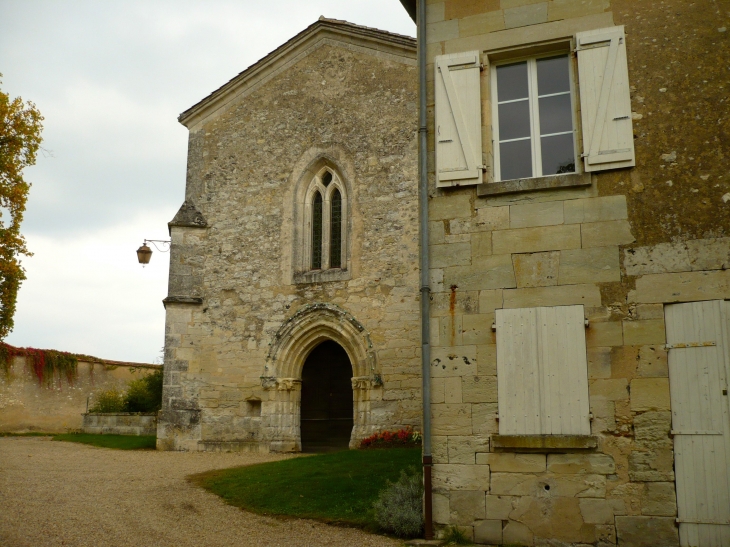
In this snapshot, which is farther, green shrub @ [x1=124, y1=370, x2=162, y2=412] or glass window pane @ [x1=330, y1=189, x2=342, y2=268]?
green shrub @ [x1=124, y1=370, x2=162, y2=412]

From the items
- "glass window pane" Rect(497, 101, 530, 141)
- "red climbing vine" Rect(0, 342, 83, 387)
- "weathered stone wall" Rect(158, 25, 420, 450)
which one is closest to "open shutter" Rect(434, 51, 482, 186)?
→ "glass window pane" Rect(497, 101, 530, 141)

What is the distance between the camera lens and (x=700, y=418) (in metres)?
5.70

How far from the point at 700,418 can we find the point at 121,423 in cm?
1611

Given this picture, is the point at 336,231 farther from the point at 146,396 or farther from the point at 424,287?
the point at 146,396

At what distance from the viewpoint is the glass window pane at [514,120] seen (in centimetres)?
668

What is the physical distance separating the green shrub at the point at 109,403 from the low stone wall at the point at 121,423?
73 cm

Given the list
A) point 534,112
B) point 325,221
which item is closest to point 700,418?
point 534,112

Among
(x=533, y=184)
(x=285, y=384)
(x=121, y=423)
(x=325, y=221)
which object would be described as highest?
(x=325, y=221)

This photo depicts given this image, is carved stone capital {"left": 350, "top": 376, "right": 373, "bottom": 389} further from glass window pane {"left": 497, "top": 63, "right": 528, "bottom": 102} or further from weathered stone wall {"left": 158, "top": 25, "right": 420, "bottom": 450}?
glass window pane {"left": 497, "top": 63, "right": 528, "bottom": 102}

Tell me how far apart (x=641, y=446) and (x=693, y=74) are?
127 inches

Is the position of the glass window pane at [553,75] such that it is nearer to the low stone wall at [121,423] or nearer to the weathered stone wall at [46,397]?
the low stone wall at [121,423]

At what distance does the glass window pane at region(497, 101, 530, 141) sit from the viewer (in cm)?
668

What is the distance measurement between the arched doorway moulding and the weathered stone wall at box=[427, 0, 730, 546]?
7.16 meters

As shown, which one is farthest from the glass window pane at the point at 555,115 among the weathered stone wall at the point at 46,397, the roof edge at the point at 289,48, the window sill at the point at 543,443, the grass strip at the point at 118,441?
the weathered stone wall at the point at 46,397
